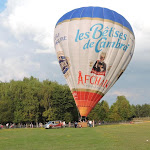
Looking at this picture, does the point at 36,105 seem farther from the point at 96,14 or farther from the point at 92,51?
the point at 96,14

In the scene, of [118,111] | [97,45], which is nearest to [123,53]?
[97,45]

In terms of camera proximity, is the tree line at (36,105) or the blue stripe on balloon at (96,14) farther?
the tree line at (36,105)

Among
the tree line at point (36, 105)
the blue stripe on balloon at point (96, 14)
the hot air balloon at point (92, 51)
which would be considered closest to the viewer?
the hot air balloon at point (92, 51)

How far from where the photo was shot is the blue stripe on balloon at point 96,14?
1426 inches

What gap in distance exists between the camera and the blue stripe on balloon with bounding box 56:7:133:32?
36219mm

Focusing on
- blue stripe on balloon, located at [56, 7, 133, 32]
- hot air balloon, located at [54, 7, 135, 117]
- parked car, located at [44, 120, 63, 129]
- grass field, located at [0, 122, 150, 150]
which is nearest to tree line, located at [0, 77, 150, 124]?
parked car, located at [44, 120, 63, 129]

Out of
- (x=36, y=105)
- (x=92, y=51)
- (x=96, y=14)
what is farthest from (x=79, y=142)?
(x=36, y=105)

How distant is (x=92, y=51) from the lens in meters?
35.5

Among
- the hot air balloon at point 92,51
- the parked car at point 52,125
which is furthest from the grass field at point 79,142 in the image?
the parked car at point 52,125

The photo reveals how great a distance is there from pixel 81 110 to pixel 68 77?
546 centimetres

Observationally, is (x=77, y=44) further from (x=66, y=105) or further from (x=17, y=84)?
(x=17, y=84)

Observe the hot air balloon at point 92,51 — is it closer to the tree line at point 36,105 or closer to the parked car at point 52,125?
the parked car at point 52,125

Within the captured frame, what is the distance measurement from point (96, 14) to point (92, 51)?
5.69 meters

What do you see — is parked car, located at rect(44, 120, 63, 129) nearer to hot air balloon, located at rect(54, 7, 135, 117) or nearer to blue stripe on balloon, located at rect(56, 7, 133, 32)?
hot air balloon, located at rect(54, 7, 135, 117)
